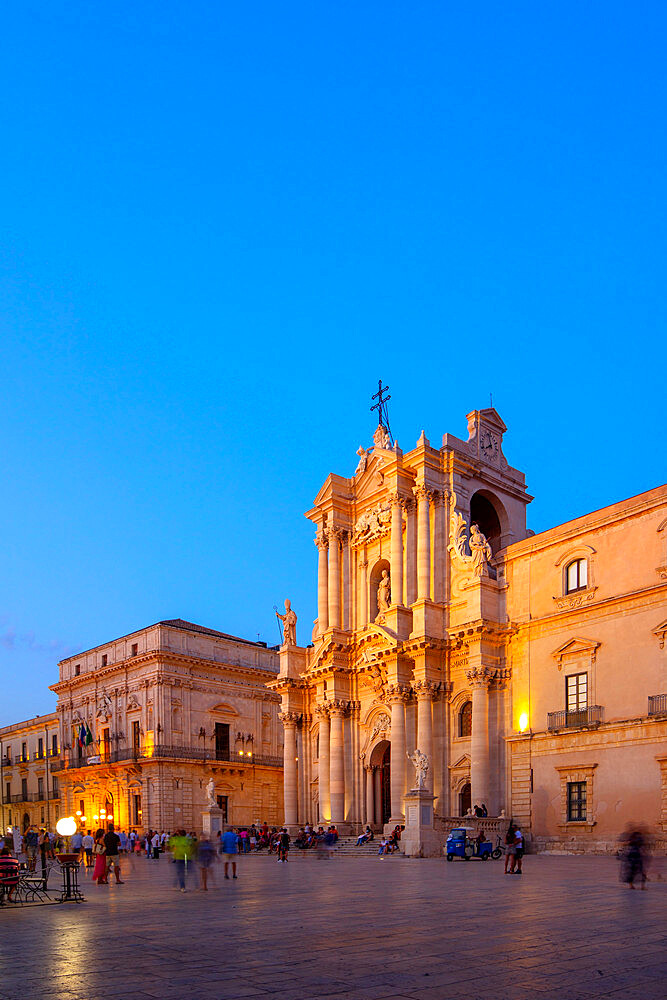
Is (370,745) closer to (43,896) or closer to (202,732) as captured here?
(202,732)

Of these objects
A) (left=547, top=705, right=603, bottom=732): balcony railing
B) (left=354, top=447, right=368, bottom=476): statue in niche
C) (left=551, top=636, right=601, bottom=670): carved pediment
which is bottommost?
(left=547, top=705, right=603, bottom=732): balcony railing

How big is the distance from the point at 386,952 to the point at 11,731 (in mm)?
72343

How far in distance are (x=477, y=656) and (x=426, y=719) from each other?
3.82 metres

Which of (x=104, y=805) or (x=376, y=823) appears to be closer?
(x=376, y=823)

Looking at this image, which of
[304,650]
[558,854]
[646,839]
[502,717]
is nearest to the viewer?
[646,839]

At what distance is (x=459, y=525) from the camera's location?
40094 millimetres

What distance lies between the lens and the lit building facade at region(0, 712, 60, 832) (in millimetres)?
67625

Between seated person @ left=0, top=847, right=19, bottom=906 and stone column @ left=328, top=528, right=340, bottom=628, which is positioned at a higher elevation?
stone column @ left=328, top=528, right=340, bottom=628

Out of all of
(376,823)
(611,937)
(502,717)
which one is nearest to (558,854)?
(502,717)

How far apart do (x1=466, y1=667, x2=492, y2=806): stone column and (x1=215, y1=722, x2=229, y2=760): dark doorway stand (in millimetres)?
24210

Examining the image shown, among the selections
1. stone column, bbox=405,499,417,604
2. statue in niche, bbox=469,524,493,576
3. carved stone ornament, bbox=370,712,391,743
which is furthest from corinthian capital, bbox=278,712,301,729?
statue in niche, bbox=469,524,493,576

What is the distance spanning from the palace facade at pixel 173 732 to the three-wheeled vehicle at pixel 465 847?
27.6m

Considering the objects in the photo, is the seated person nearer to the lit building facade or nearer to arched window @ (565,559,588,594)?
arched window @ (565,559,588,594)

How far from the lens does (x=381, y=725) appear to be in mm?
41688
